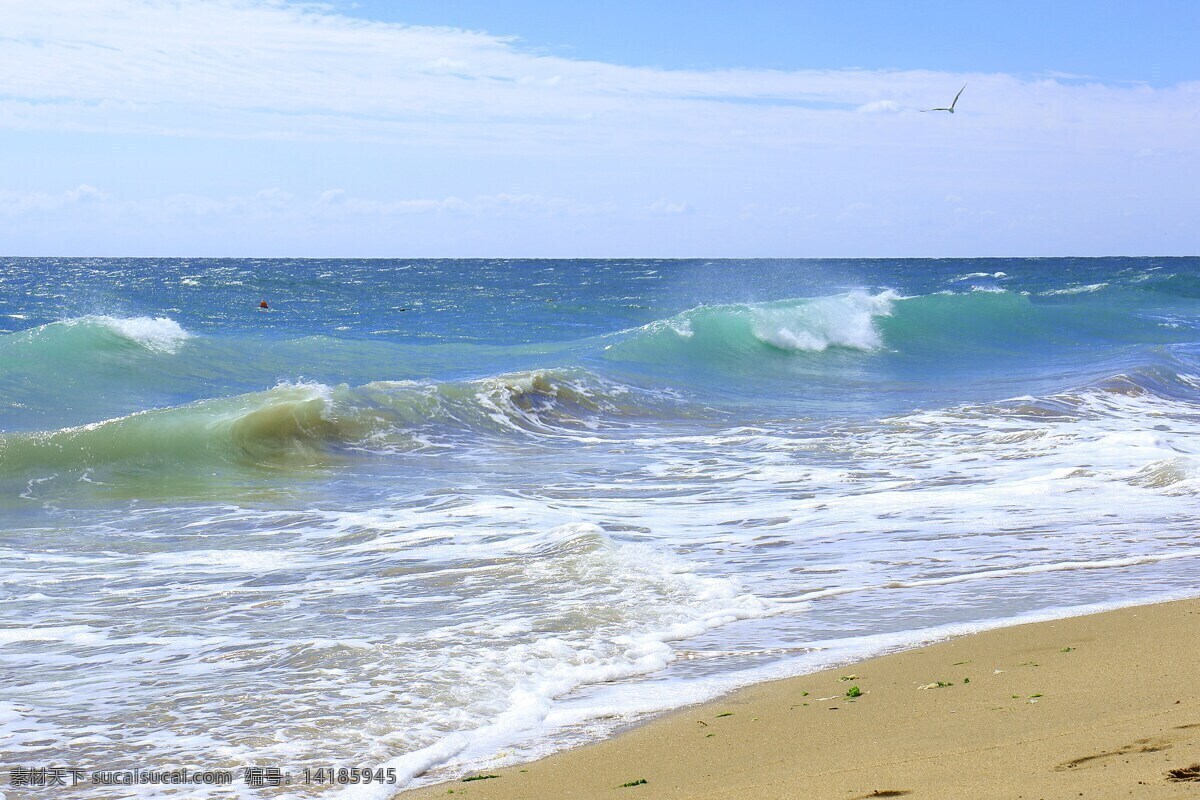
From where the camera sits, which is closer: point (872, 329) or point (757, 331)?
point (757, 331)

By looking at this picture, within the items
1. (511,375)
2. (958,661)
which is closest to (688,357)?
(511,375)

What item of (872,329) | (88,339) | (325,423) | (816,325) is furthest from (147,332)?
(872,329)

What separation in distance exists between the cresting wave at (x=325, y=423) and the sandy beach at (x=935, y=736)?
8.24m

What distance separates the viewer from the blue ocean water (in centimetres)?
469

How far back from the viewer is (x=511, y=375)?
52.6 feet

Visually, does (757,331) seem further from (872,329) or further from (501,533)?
(501,533)

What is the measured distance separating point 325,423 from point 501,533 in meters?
5.50

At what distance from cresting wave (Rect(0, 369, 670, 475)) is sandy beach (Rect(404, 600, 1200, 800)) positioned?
324 inches

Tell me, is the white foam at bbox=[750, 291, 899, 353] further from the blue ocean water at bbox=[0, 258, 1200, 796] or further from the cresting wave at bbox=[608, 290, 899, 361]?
the blue ocean water at bbox=[0, 258, 1200, 796]

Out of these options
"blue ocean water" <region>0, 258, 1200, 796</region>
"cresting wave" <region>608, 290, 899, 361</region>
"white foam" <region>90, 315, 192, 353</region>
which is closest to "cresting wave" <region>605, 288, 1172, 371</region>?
"cresting wave" <region>608, 290, 899, 361</region>

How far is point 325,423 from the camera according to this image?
12.9 metres

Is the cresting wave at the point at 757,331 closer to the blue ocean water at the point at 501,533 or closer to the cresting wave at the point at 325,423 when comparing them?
the blue ocean water at the point at 501,533

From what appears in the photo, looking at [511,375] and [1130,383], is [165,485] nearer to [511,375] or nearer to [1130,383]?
[511,375]

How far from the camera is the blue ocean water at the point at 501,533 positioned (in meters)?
4.69
